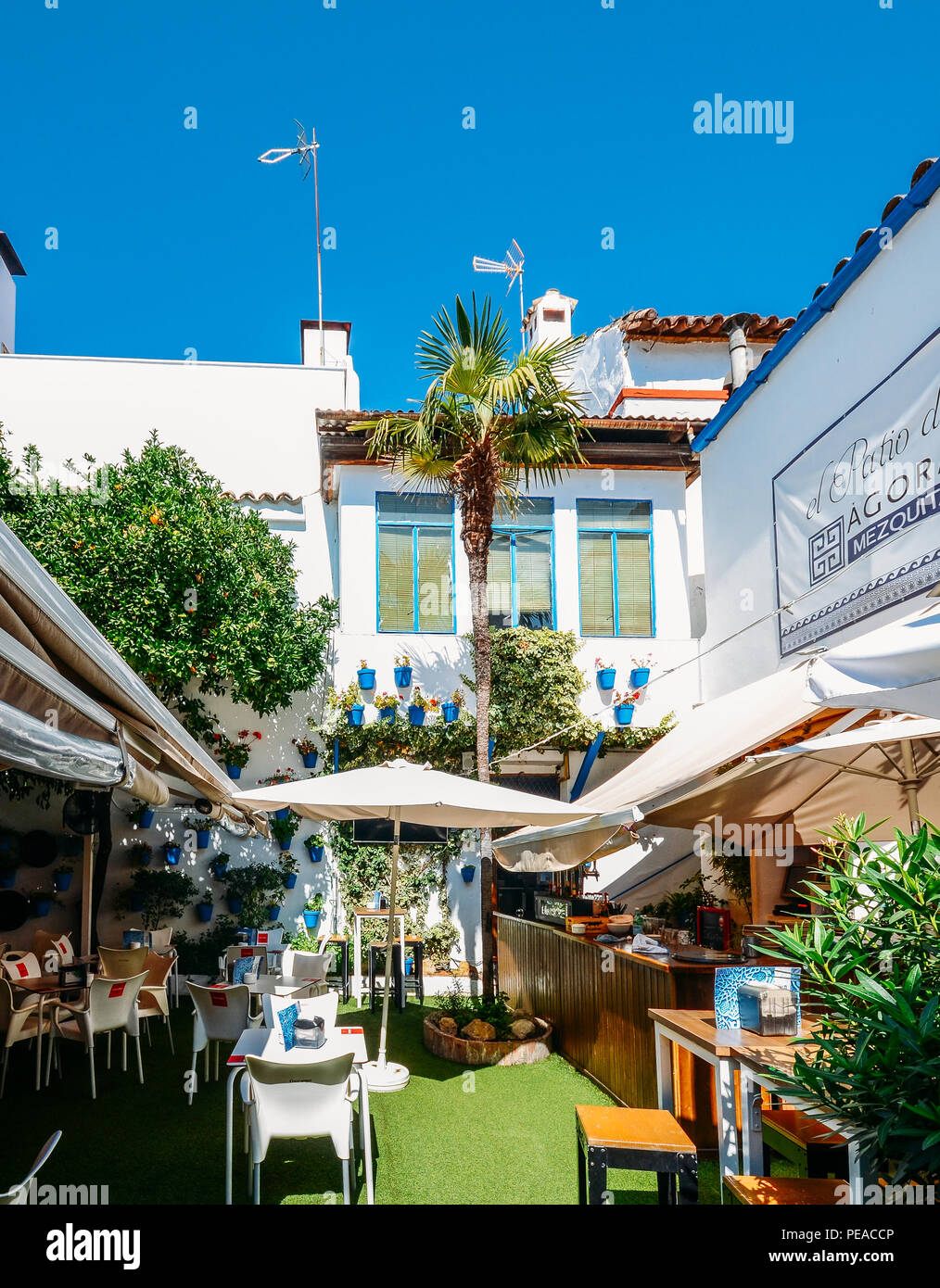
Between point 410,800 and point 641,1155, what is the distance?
3233 millimetres

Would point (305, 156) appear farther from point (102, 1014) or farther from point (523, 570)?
point (102, 1014)

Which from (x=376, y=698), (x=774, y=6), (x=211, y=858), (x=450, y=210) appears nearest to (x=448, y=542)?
(x=376, y=698)

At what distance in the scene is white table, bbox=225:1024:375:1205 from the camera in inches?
197

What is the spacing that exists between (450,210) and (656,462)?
447 centimetres

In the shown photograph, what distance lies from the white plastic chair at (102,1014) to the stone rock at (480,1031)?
9.31 ft

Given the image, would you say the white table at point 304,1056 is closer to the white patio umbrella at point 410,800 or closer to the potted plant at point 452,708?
Result: the white patio umbrella at point 410,800

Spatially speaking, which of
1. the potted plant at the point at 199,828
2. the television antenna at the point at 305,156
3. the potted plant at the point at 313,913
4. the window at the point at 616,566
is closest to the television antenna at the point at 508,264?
the television antenna at the point at 305,156

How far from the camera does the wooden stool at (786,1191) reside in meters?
3.51

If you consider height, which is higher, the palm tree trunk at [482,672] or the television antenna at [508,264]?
the television antenna at [508,264]

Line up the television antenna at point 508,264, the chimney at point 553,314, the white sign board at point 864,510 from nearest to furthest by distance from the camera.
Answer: the white sign board at point 864,510 < the television antenna at point 508,264 < the chimney at point 553,314

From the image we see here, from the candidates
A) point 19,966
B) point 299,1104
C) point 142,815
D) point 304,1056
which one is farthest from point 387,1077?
point 142,815

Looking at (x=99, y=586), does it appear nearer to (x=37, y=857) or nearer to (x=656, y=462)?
(x=37, y=857)

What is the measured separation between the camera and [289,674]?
1200 cm

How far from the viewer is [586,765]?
13047mm
